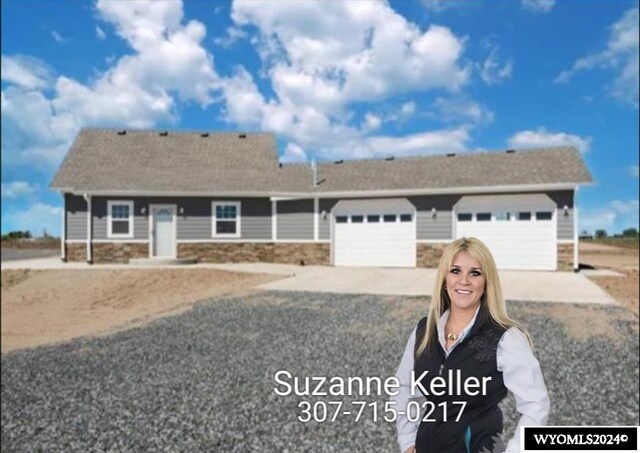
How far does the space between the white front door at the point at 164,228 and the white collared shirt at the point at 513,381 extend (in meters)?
22.2

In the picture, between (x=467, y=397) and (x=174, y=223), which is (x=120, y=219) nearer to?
(x=174, y=223)

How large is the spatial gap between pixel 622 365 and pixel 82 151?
80.8 ft

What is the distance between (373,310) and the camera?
6.80m

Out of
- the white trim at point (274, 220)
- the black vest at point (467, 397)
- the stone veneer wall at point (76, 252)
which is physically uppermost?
the white trim at point (274, 220)

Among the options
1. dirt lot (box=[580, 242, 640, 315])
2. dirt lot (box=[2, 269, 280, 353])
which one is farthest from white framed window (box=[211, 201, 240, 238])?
dirt lot (box=[580, 242, 640, 315])

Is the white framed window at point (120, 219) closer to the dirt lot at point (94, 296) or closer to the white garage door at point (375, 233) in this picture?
the dirt lot at point (94, 296)

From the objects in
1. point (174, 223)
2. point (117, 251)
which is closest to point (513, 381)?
point (174, 223)

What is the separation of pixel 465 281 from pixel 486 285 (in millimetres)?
36

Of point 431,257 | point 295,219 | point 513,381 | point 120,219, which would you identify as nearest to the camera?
point 513,381

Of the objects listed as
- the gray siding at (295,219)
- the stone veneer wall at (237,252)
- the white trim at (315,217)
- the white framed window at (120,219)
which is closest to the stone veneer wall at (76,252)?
the white framed window at (120,219)

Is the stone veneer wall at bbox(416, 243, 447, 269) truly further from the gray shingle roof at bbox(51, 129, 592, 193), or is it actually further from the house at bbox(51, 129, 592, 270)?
the house at bbox(51, 129, 592, 270)

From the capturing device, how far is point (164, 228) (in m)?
22.0

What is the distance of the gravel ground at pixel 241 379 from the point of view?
4.93 m

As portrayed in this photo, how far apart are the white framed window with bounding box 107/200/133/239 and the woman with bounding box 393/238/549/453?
22.9 metres
